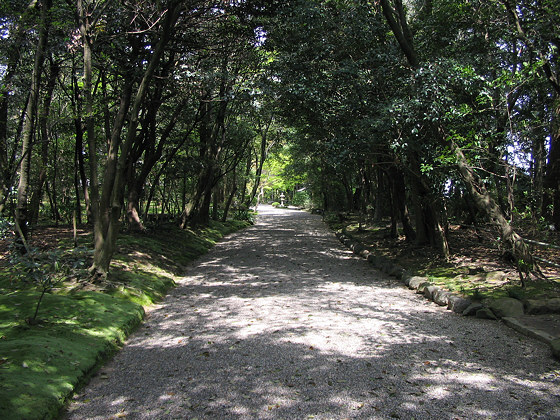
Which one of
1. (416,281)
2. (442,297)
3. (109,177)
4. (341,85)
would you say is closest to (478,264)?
(416,281)

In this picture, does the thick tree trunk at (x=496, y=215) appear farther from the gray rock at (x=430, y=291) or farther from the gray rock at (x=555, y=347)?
the gray rock at (x=555, y=347)

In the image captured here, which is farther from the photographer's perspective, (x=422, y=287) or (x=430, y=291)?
(x=422, y=287)

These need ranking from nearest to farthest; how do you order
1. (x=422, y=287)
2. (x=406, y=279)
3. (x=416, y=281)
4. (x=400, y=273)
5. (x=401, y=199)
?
(x=422, y=287) < (x=416, y=281) < (x=406, y=279) < (x=400, y=273) < (x=401, y=199)

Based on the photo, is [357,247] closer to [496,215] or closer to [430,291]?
[430,291]

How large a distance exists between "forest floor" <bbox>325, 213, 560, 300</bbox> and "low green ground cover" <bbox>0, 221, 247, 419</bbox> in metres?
5.55

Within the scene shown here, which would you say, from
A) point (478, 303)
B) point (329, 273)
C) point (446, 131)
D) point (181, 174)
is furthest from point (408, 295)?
point (181, 174)

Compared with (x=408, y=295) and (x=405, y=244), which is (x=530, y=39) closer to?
(x=408, y=295)

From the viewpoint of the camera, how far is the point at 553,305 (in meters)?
5.61

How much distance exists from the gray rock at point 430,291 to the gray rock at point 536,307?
1.48m

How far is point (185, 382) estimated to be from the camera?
3.69 m

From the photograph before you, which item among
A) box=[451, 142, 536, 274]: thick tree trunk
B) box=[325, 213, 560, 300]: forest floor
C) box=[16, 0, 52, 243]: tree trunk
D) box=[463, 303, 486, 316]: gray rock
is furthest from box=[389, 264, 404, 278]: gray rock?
box=[16, 0, 52, 243]: tree trunk

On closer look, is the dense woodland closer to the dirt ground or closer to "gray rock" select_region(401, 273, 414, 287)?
the dirt ground

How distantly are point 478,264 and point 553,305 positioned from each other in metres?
3.11

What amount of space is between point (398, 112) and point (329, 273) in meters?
4.09
